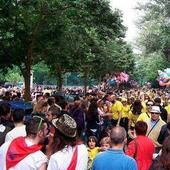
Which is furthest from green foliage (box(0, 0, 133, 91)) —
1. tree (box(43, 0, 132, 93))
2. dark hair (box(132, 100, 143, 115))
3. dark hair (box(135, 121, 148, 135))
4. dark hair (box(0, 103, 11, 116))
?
dark hair (box(135, 121, 148, 135))

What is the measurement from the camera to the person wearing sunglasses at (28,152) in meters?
5.39

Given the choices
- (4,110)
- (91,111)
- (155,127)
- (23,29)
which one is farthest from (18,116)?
(23,29)

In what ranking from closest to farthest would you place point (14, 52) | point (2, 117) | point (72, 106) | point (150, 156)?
point (150, 156)
point (2, 117)
point (72, 106)
point (14, 52)

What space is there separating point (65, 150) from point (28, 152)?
1.20 ft

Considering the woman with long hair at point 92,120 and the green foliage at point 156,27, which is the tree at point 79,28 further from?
the green foliage at point 156,27

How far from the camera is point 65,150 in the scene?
211 inches

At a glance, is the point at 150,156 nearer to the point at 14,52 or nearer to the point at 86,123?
the point at 86,123

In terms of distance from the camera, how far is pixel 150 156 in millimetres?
7945

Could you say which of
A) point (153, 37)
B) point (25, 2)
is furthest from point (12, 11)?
point (153, 37)

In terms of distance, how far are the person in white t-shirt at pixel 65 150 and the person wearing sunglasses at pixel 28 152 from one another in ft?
0.46

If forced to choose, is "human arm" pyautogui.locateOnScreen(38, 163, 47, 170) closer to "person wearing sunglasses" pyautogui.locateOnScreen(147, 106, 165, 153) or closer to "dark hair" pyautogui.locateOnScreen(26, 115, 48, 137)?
"dark hair" pyautogui.locateOnScreen(26, 115, 48, 137)

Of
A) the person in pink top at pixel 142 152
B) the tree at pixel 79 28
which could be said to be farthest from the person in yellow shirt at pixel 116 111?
the person in pink top at pixel 142 152

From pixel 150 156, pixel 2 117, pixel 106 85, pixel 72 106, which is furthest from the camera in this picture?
pixel 106 85

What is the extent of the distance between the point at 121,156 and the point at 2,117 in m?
3.35
